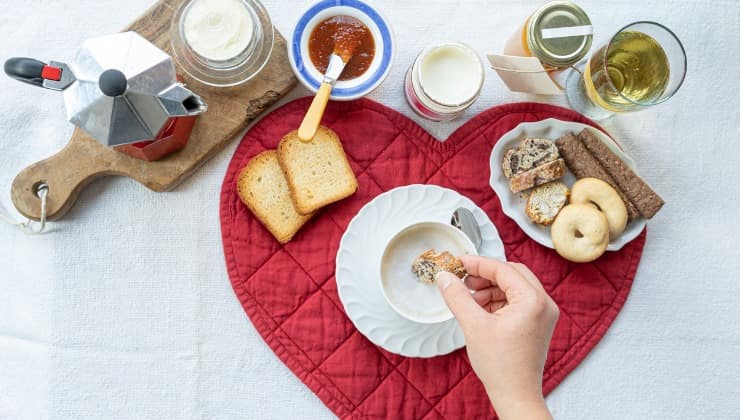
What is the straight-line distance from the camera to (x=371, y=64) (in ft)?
3.51

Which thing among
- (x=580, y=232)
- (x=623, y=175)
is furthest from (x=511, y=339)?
(x=623, y=175)

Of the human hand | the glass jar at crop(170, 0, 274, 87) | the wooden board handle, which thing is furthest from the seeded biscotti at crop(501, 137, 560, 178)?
the wooden board handle

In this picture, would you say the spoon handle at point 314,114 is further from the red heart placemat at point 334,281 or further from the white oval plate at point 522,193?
the white oval plate at point 522,193

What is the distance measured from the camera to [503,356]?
0.87m

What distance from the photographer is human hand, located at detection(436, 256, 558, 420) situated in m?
0.87

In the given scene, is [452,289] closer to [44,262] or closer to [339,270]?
[339,270]

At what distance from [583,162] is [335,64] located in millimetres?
503

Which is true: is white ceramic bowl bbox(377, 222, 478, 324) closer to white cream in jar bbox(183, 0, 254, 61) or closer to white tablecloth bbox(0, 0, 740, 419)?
white tablecloth bbox(0, 0, 740, 419)

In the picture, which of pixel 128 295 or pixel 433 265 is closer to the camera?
pixel 433 265

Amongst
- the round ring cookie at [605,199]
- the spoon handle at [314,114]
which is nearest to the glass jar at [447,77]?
the spoon handle at [314,114]

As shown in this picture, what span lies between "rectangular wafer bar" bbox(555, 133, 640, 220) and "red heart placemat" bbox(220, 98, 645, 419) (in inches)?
3.8

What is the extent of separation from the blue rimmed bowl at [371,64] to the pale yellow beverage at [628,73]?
0.38m

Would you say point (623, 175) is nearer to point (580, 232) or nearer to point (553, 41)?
point (580, 232)

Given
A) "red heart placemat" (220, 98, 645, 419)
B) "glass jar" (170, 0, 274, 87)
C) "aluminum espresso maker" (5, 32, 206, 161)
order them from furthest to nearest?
"red heart placemat" (220, 98, 645, 419) < "glass jar" (170, 0, 274, 87) < "aluminum espresso maker" (5, 32, 206, 161)
